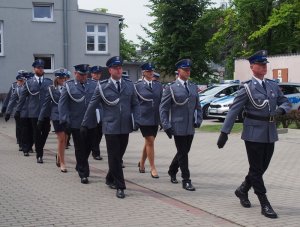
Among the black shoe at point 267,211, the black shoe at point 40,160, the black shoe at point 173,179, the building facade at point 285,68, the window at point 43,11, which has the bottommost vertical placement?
the black shoe at point 40,160

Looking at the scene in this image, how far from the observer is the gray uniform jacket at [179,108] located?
7.91 m

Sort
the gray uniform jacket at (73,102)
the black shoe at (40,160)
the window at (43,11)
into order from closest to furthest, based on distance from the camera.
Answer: the gray uniform jacket at (73,102) < the black shoe at (40,160) < the window at (43,11)

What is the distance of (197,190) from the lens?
796 centimetres

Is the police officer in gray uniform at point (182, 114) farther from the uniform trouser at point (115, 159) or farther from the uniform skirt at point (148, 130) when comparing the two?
the uniform skirt at point (148, 130)

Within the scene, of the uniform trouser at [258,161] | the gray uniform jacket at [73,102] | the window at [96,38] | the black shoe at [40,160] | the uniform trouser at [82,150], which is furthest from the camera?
the window at [96,38]

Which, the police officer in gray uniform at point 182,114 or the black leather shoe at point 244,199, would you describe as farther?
the police officer in gray uniform at point 182,114

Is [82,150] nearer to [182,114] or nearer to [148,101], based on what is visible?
[148,101]

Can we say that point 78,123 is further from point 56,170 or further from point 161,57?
point 161,57

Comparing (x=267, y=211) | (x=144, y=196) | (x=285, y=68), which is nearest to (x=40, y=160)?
(x=144, y=196)

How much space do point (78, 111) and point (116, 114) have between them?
62.4 inches

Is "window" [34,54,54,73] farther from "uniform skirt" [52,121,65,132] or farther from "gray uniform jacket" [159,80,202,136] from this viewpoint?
"gray uniform jacket" [159,80,202,136]

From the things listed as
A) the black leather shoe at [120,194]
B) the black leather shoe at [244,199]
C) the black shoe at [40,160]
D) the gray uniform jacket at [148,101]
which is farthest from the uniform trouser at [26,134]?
the black leather shoe at [244,199]

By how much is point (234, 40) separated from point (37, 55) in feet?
55.3

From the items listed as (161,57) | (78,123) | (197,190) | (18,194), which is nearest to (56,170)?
(78,123)
